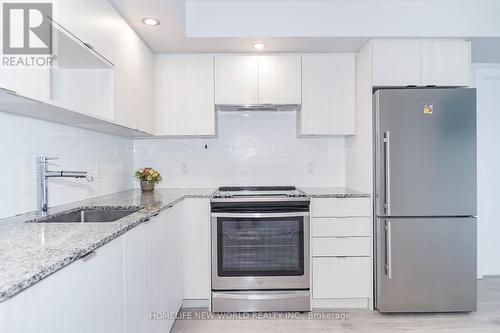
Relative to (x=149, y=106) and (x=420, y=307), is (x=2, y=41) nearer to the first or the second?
(x=149, y=106)

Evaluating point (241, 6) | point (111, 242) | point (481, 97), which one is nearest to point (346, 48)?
point (241, 6)

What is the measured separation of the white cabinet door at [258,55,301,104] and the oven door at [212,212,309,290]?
107 cm

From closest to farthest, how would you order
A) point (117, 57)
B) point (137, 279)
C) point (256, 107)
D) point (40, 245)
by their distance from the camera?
point (40, 245) → point (137, 279) → point (117, 57) → point (256, 107)

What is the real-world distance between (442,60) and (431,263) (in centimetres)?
159

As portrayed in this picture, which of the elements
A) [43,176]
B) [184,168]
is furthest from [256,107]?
[43,176]

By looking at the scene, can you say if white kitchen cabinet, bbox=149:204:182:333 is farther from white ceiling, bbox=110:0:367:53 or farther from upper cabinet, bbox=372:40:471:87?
upper cabinet, bbox=372:40:471:87

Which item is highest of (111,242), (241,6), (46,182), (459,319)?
(241,6)

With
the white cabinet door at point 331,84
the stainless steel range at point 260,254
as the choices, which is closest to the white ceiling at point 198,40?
the white cabinet door at point 331,84

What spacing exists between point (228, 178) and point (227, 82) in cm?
94

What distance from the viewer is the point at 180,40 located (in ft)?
8.38

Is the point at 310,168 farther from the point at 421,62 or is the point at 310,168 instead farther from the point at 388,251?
the point at 421,62

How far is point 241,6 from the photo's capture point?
2496 millimetres

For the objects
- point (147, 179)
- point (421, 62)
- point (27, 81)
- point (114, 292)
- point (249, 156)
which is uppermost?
point (421, 62)

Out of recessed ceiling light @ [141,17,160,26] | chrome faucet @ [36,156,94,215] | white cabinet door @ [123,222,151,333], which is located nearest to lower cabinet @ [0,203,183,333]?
white cabinet door @ [123,222,151,333]
